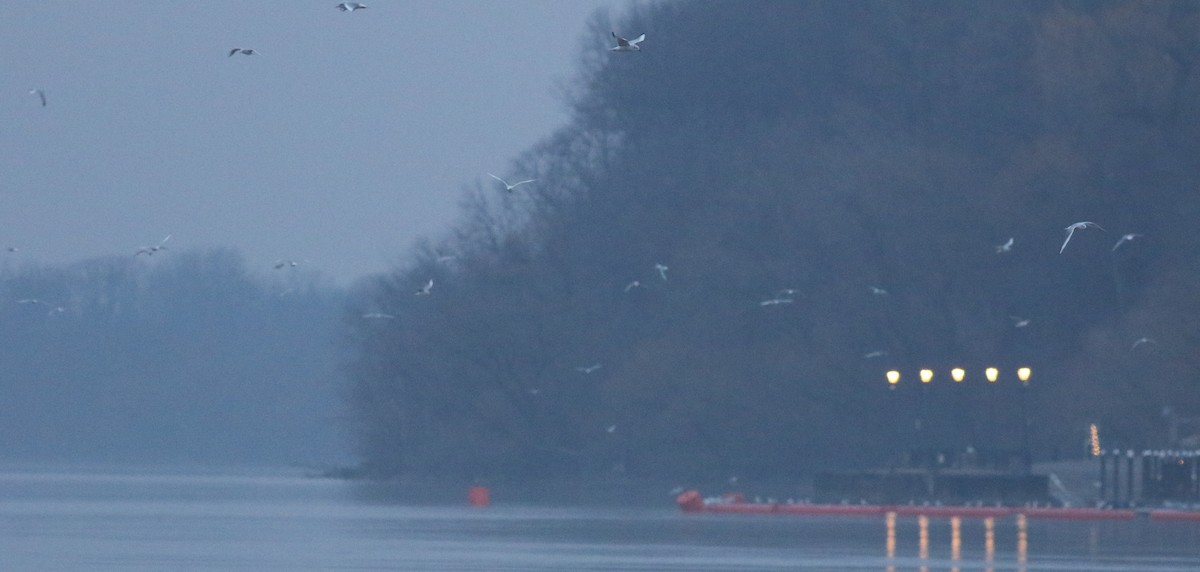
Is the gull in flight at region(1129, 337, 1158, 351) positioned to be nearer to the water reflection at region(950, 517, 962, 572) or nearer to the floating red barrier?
the floating red barrier

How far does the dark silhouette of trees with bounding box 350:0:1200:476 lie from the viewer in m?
54.2

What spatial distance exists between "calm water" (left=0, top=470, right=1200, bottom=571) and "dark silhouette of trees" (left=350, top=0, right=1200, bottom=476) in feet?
43.4

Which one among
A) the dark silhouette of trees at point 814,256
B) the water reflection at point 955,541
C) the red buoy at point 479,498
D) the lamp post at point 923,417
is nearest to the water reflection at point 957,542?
the water reflection at point 955,541

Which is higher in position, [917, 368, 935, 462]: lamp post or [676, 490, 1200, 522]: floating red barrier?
[917, 368, 935, 462]: lamp post

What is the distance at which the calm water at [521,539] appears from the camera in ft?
84.4

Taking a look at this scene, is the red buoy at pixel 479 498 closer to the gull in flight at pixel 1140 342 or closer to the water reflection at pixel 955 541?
the water reflection at pixel 955 541

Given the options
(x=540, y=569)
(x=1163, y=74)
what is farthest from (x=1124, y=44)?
(x=540, y=569)

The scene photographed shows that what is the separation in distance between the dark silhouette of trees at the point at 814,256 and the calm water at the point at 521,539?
521 inches

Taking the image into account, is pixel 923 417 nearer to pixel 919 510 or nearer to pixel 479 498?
pixel 479 498

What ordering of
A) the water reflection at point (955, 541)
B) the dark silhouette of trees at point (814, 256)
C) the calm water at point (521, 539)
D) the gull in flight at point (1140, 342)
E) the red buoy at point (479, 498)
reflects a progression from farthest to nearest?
1. the dark silhouette of trees at point (814, 256)
2. the red buoy at point (479, 498)
3. the gull in flight at point (1140, 342)
4. the water reflection at point (955, 541)
5. the calm water at point (521, 539)

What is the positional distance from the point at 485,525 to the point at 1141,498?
13.4 meters

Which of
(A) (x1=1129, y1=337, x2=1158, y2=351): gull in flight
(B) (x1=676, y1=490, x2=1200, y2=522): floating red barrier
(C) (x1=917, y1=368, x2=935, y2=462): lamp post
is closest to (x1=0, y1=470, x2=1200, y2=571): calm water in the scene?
(B) (x1=676, y1=490, x2=1200, y2=522): floating red barrier

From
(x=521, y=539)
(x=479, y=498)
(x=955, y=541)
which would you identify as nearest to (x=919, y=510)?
(x=479, y=498)

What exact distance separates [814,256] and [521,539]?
30929 mm
